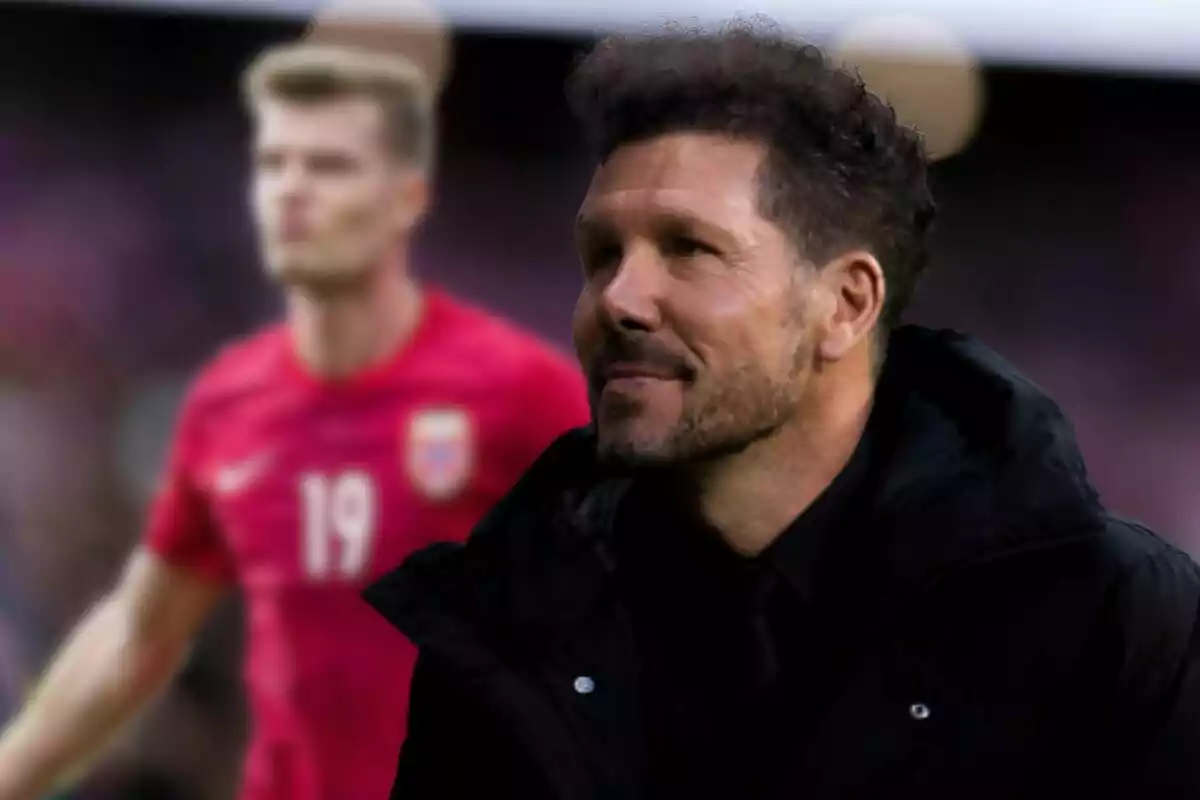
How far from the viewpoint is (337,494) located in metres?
0.96

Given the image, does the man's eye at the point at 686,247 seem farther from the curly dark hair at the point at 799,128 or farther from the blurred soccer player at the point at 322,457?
the blurred soccer player at the point at 322,457

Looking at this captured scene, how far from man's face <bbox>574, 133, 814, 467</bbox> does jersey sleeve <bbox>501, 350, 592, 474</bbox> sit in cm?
20

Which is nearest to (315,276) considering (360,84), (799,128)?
(360,84)

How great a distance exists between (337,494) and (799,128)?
1.54 ft

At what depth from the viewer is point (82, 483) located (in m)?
0.99

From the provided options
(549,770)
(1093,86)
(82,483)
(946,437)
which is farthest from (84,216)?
(1093,86)

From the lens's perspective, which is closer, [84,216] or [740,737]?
[740,737]

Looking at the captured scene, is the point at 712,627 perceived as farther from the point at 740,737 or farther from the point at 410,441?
the point at 410,441

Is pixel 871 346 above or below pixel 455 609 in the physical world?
above

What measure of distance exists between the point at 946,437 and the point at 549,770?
0.33 metres

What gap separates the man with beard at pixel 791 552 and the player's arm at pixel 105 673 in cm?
27

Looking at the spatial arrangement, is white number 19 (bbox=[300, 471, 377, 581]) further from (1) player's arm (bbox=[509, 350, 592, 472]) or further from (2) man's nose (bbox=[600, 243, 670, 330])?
(2) man's nose (bbox=[600, 243, 670, 330])

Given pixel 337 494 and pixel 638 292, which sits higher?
pixel 638 292

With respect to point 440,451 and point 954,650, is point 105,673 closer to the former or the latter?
point 440,451
